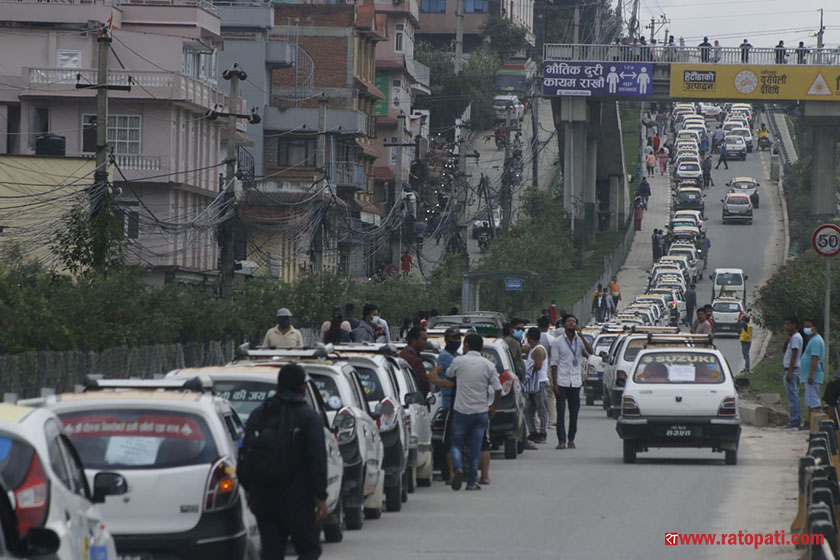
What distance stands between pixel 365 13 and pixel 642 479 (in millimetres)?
68170

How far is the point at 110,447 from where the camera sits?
34.3 ft

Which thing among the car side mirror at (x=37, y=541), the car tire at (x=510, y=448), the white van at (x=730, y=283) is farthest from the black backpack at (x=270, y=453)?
the white van at (x=730, y=283)

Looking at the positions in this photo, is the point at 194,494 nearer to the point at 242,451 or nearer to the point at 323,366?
the point at 242,451

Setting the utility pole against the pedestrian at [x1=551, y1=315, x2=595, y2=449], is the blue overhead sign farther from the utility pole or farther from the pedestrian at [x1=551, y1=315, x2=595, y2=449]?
the utility pole

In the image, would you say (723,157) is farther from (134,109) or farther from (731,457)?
(731,457)

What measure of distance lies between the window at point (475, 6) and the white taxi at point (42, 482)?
469 ft

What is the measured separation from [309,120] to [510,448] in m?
52.8

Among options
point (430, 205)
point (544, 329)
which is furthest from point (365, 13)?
point (544, 329)

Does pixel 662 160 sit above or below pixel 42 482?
above

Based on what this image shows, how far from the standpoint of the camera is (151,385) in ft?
36.2

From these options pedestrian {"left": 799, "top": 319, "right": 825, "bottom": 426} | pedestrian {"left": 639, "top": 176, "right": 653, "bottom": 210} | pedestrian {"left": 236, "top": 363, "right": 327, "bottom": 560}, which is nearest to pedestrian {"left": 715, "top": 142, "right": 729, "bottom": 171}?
pedestrian {"left": 639, "top": 176, "right": 653, "bottom": 210}

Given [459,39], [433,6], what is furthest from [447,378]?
[433,6]

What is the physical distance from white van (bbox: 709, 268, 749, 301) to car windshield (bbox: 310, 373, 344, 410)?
200ft

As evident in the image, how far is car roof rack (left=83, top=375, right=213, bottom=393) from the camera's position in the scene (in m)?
10.9
